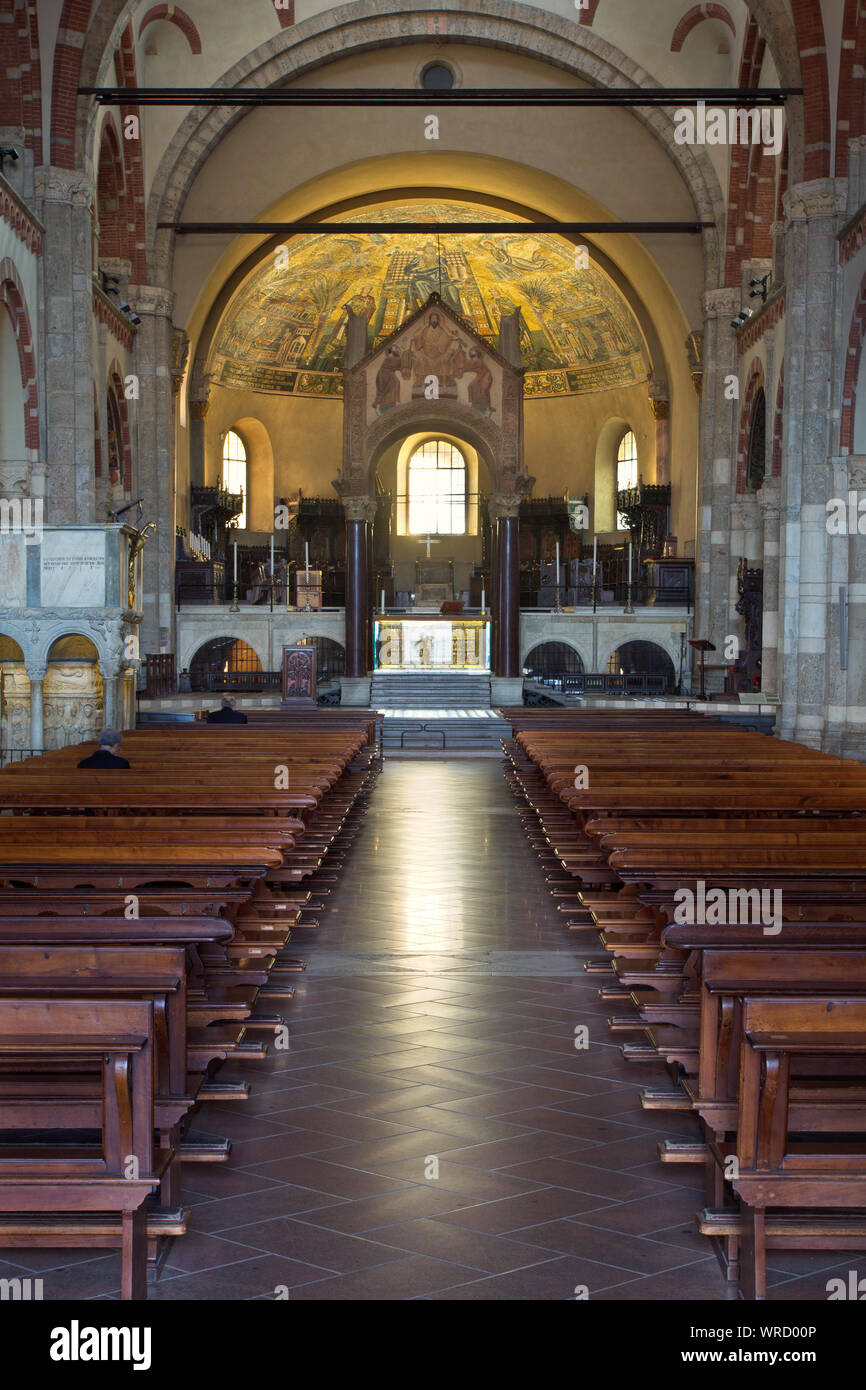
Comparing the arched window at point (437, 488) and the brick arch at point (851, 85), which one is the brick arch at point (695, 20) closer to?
the brick arch at point (851, 85)

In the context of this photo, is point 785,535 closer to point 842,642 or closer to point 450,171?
point 842,642

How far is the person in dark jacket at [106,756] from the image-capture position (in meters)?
10.5

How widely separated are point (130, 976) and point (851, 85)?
18.8m

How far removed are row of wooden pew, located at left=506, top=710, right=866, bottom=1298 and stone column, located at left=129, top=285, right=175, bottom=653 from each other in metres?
19.3

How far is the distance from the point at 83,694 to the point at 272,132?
746 inches

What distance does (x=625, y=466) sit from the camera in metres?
40.0

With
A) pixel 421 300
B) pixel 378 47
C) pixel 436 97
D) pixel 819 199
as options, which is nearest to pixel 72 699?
pixel 819 199

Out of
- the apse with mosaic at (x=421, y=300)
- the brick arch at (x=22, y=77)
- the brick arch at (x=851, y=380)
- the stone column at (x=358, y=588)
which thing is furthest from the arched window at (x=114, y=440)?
the brick arch at (x=851, y=380)

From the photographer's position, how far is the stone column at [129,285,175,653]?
2878 centimetres

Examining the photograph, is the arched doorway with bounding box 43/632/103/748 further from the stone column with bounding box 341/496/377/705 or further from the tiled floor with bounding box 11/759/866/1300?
the stone column with bounding box 341/496/377/705

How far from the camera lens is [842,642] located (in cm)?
1934

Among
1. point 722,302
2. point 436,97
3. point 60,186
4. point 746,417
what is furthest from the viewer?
point 722,302

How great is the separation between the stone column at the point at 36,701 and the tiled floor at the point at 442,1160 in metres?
7.95

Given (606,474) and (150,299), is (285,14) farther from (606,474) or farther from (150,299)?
(606,474)
